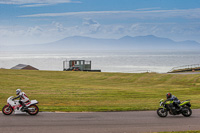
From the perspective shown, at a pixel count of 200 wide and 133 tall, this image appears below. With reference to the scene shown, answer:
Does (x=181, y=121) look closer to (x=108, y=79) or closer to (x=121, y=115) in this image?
(x=121, y=115)

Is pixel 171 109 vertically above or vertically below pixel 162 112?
above

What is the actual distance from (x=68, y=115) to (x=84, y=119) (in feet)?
4.32

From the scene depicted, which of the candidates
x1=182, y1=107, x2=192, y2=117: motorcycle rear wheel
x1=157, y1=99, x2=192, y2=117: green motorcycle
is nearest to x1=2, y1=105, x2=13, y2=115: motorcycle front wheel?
x1=157, y1=99, x2=192, y2=117: green motorcycle

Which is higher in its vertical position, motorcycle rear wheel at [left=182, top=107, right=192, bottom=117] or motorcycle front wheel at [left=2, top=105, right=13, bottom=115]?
motorcycle front wheel at [left=2, top=105, right=13, bottom=115]

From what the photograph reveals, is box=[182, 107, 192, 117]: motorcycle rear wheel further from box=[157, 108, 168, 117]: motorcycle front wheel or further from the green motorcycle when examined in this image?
box=[157, 108, 168, 117]: motorcycle front wheel

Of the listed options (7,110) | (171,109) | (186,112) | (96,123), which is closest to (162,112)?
(171,109)

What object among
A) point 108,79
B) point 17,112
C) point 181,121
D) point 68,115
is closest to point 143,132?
point 181,121

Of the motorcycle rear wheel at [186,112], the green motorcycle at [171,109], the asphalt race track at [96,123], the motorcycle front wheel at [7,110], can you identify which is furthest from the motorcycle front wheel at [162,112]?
the motorcycle front wheel at [7,110]

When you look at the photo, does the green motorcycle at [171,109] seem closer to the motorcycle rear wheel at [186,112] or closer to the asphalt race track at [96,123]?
the motorcycle rear wheel at [186,112]

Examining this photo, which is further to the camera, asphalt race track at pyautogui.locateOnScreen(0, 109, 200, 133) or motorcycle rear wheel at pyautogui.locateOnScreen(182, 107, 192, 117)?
motorcycle rear wheel at pyautogui.locateOnScreen(182, 107, 192, 117)

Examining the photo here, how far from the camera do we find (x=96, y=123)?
14875 millimetres

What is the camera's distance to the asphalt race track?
1352 cm

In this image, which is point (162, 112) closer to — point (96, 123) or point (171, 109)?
point (171, 109)

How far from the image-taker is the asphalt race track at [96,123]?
13516 mm
